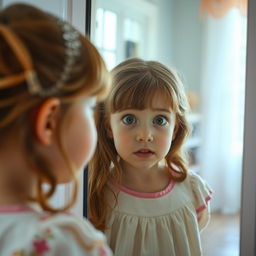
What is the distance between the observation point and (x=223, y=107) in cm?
355

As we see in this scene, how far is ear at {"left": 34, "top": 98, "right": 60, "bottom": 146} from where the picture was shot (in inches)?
23.4

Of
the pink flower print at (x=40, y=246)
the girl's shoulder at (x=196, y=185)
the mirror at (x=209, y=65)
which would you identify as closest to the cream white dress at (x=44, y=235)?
the pink flower print at (x=40, y=246)

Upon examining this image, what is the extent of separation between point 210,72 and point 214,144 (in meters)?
0.62

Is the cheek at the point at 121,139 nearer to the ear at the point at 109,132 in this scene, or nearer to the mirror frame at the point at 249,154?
the ear at the point at 109,132

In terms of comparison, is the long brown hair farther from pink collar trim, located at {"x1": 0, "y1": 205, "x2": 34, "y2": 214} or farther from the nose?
pink collar trim, located at {"x1": 0, "y1": 205, "x2": 34, "y2": 214}

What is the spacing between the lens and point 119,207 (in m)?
1.01

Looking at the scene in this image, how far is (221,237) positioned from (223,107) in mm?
1289

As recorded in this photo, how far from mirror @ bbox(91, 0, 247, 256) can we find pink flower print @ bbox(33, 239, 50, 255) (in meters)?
2.78

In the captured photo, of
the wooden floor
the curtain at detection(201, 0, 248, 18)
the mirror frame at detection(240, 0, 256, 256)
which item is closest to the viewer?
the mirror frame at detection(240, 0, 256, 256)

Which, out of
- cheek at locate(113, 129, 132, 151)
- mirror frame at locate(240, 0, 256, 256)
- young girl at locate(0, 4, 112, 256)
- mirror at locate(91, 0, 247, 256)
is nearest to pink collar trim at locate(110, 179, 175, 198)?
cheek at locate(113, 129, 132, 151)

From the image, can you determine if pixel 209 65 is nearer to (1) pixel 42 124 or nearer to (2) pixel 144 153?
(2) pixel 144 153

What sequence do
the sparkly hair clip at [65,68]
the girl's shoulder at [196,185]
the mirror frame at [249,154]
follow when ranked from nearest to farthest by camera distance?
the sparkly hair clip at [65,68] < the mirror frame at [249,154] < the girl's shoulder at [196,185]

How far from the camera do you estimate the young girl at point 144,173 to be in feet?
3.16

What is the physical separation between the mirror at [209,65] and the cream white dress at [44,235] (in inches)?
108
